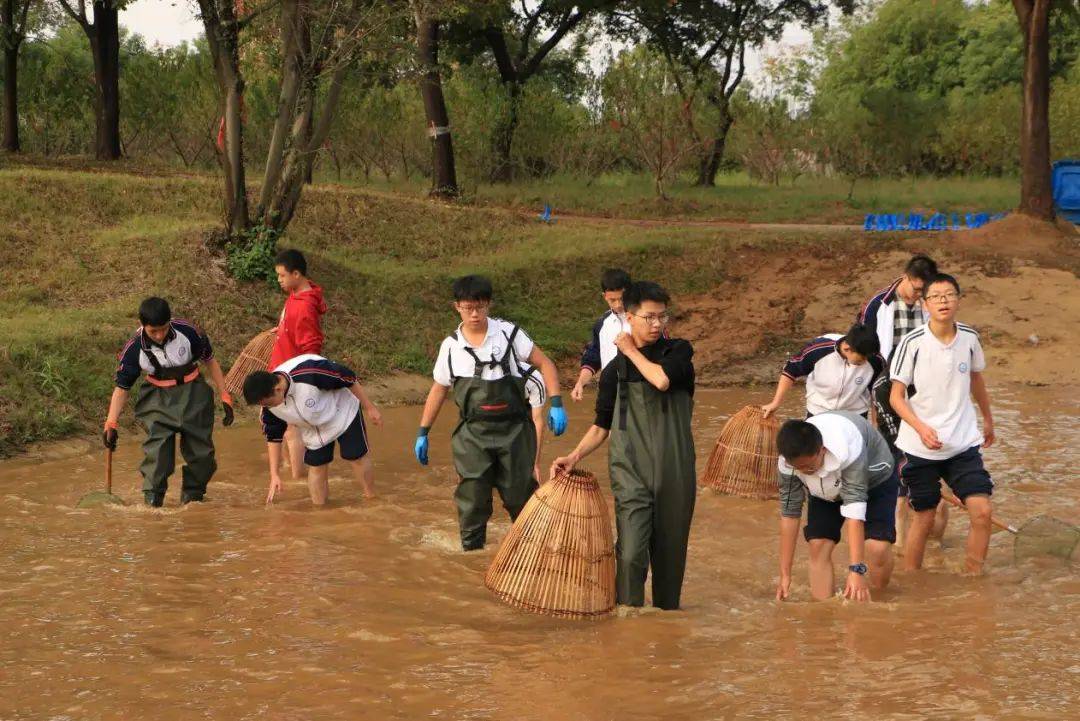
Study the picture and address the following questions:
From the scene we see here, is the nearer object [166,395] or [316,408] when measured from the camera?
[316,408]

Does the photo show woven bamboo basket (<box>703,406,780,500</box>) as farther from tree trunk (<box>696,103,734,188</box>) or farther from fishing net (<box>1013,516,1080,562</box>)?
Answer: tree trunk (<box>696,103,734,188</box>)

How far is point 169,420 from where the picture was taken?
28.2 feet

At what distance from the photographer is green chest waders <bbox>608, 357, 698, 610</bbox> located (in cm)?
589

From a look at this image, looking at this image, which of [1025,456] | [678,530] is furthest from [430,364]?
[678,530]

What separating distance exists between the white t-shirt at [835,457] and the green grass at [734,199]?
18.5 m

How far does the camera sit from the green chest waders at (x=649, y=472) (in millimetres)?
5887

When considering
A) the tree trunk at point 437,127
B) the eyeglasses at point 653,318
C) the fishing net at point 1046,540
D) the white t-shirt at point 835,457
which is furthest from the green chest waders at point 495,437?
the tree trunk at point 437,127

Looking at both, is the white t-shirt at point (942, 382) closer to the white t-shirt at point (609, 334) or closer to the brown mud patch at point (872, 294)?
the white t-shirt at point (609, 334)

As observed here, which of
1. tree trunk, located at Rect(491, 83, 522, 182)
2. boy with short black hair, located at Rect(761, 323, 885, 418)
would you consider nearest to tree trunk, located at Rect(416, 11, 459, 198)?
tree trunk, located at Rect(491, 83, 522, 182)

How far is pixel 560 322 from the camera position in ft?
55.4

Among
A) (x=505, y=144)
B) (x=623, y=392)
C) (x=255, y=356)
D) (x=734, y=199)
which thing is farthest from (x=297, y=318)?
(x=505, y=144)

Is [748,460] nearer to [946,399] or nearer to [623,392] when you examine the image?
[946,399]

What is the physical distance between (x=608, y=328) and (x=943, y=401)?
2.48 meters

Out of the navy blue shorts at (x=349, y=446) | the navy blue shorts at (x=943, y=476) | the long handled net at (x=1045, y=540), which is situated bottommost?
the long handled net at (x=1045, y=540)
